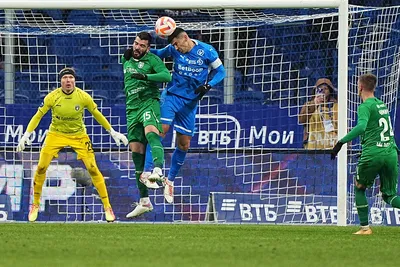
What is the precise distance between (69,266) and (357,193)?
570cm

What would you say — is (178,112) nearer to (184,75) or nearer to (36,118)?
(184,75)

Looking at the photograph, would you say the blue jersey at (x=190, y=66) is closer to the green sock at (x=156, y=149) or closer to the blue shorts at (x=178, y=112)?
the blue shorts at (x=178, y=112)

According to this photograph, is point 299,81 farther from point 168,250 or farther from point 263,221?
point 168,250


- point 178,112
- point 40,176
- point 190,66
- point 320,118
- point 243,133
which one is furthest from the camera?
point 243,133

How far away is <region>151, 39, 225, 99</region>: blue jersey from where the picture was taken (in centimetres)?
1570

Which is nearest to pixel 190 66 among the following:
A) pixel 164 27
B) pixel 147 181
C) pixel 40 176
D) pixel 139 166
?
pixel 164 27

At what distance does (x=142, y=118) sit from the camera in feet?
50.8

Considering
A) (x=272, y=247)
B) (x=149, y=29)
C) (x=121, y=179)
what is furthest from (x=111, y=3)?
(x=272, y=247)

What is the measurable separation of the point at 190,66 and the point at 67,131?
217 centimetres

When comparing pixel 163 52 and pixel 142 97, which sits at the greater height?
pixel 163 52

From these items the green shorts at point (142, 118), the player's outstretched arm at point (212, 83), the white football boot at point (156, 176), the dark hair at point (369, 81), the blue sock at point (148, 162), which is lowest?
the white football boot at point (156, 176)

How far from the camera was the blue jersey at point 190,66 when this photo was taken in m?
15.7

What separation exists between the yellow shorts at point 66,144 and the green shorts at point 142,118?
31.1 inches

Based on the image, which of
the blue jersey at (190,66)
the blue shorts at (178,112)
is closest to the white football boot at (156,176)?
the blue shorts at (178,112)
